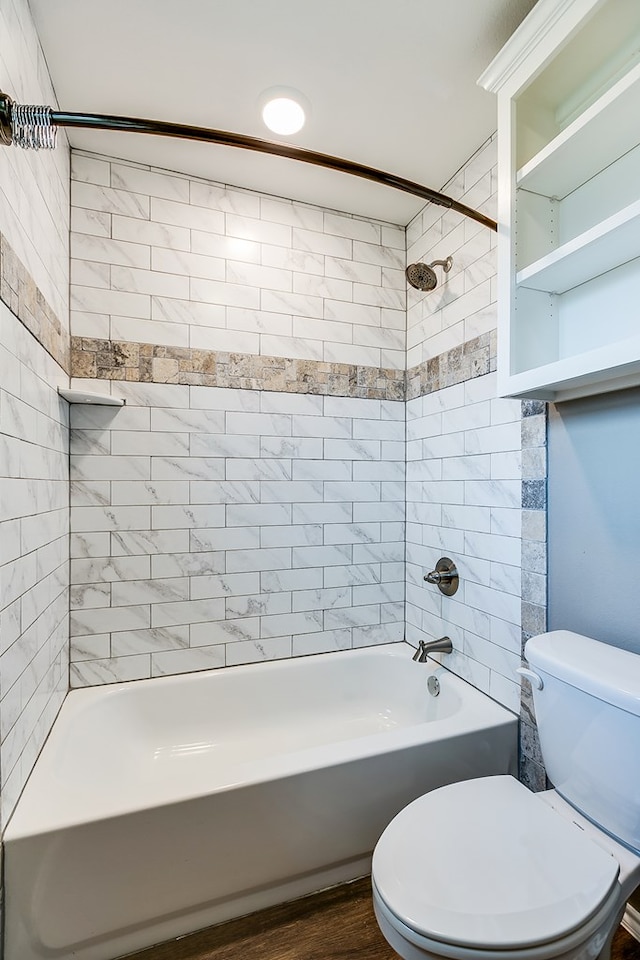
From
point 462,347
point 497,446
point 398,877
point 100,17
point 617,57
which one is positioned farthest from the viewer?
point 462,347

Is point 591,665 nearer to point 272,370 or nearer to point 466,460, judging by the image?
point 466,460

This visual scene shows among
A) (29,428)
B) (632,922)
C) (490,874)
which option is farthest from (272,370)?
(632,922)

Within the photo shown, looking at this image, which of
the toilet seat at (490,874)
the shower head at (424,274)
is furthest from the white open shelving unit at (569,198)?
the toilet seat at (490,874)

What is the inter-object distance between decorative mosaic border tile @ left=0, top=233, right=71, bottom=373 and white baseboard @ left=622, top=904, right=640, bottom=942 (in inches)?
95.3

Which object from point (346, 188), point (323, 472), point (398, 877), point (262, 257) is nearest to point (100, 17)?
point (262, 257)

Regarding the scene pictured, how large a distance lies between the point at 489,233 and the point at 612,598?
56.5 inches

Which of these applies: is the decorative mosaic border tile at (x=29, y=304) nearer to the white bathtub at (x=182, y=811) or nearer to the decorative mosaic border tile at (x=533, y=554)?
the white bathtub at (x=182, y=811)

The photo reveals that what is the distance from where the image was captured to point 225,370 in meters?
2.02

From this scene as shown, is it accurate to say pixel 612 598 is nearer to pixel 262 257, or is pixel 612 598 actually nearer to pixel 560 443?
pixel 560 443

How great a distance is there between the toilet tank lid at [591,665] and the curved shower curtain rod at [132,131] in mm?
1391

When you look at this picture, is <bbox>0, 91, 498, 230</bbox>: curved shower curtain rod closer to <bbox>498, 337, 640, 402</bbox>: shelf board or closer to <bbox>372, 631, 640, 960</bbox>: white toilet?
<bbox>498, 337, 640, 402</bbox>: shelf board

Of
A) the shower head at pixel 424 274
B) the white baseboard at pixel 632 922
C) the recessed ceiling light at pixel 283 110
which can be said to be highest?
the recessed ceiling light at pixel 283 110

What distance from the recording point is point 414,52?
1.40m

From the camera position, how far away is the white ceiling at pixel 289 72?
1286 mm
